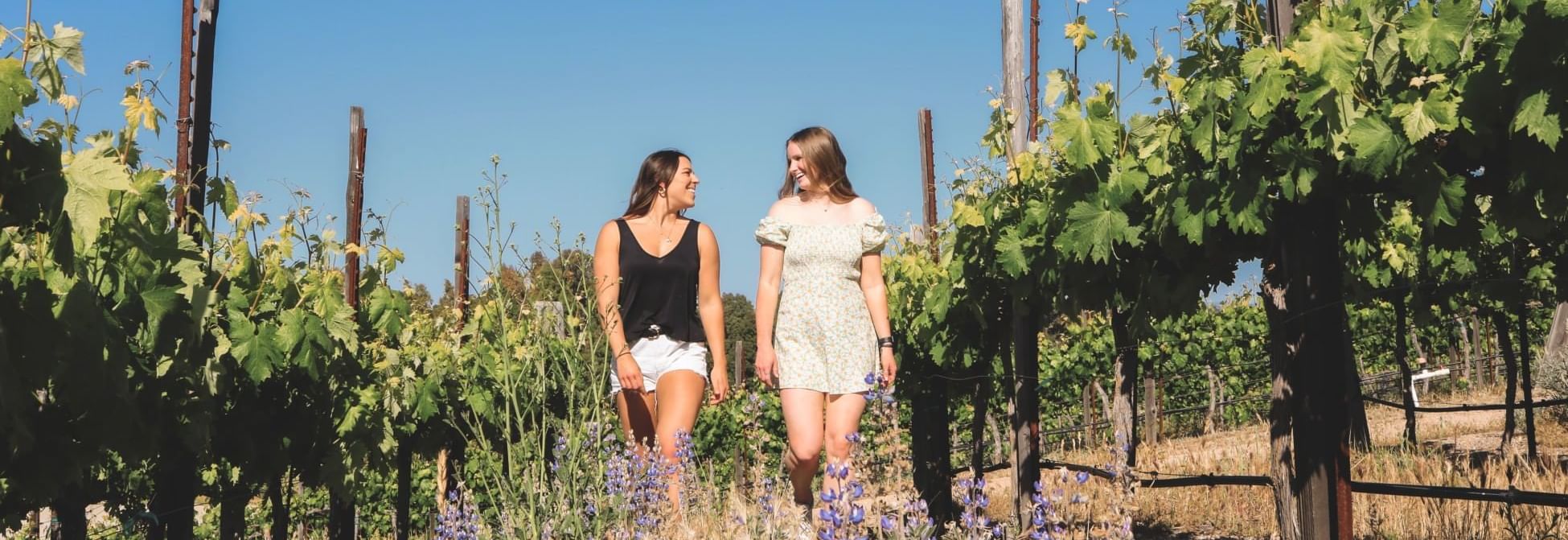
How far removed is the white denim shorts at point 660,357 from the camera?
16.4ft

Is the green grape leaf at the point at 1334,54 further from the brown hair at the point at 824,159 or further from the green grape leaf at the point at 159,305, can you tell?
the green grape leaf at the point at 159,305

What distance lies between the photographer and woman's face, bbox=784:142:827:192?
192 inches

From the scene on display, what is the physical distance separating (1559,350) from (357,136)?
1325 cm

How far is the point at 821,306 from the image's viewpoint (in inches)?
189

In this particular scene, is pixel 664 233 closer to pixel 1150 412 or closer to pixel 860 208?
pixel 860 208

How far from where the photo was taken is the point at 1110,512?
2.62m

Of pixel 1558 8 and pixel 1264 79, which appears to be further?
pixel 1264 79

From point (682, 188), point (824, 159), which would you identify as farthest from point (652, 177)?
point (824, 159)

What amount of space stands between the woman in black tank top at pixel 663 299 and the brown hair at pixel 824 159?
480 millimetres

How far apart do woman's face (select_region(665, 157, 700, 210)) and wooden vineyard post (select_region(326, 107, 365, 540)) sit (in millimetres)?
1354

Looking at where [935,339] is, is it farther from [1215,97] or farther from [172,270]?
[172,270]

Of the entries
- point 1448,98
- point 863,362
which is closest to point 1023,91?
point 863,362

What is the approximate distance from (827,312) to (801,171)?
0.55 meters

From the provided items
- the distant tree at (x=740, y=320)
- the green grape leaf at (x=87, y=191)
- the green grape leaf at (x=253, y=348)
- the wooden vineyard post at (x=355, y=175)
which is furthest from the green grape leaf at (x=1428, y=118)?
the distant tree at (x=740, y=320)
